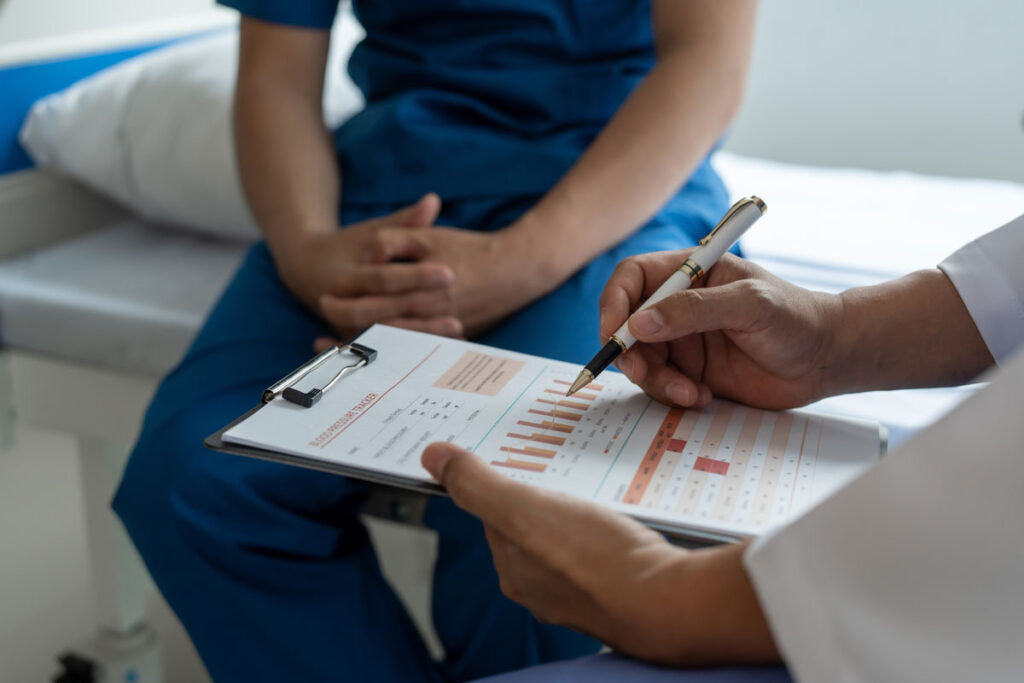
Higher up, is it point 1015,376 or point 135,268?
point 1015,376

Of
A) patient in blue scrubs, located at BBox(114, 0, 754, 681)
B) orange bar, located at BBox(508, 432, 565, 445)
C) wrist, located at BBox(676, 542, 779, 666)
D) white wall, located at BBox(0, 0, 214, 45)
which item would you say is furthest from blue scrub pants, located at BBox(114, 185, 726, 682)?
white wall, located at BBox(0, 0, 214, 45)

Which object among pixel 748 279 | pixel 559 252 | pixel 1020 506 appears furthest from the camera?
pixel 559 252

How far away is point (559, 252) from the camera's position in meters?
0.85

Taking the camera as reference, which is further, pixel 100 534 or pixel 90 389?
pixel 90 389

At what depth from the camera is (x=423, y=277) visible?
2.73ft

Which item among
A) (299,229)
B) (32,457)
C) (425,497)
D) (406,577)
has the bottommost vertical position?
(32,457)

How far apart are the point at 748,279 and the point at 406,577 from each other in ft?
2.89

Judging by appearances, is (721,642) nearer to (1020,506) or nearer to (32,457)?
(1020,506)

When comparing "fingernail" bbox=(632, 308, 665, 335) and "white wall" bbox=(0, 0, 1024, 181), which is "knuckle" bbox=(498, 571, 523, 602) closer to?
"fingernail" bbox=(632, 308, 665, 335)

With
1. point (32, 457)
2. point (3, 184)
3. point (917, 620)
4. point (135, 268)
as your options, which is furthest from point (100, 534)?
point (917, 620)

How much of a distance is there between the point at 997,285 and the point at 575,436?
321 mm

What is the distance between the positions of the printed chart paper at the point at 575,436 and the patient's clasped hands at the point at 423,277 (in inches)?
6.8

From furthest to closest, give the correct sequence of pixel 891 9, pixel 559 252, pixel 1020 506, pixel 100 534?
1. pixel 891 9
2. pixel 100 534
3. pixel 559 252
4. pixel 1020 506

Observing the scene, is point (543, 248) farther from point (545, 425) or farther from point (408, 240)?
point (545, 425)
